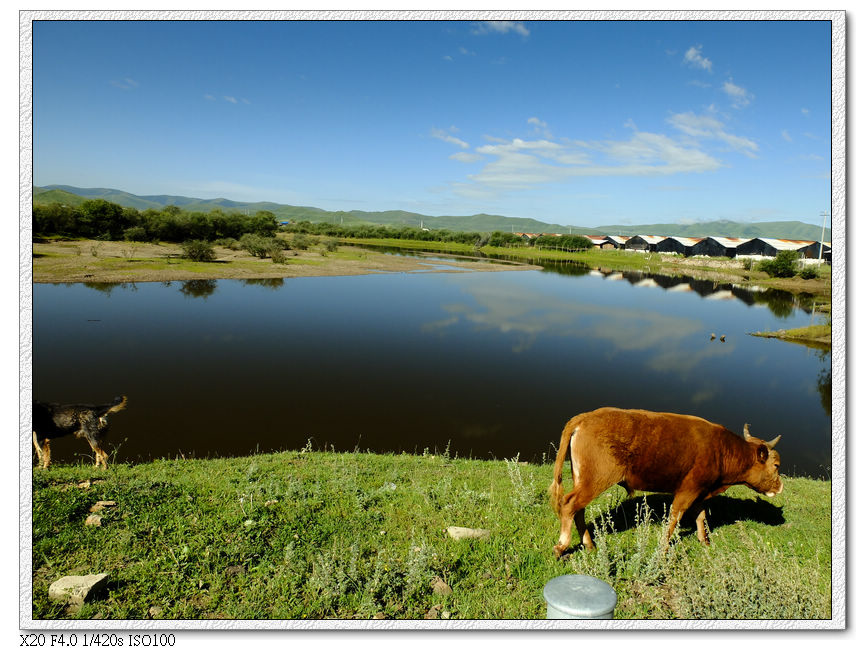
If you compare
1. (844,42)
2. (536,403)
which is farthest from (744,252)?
(844,42)

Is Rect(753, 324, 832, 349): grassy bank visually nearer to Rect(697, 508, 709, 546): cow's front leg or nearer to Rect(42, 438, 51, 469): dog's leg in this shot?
Rect(697, 508, 709, 546): cow's front leg

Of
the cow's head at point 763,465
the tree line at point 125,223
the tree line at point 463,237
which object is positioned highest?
the tree line at point 463,237

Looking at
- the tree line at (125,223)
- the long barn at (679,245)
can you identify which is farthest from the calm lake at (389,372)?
the long barn at (679,245)

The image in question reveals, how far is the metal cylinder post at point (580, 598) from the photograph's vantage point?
294cm

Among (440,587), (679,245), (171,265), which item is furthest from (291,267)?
(679,245)

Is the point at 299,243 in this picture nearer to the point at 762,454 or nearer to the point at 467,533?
the point at 467,533

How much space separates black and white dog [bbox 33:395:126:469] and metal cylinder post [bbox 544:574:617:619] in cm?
608

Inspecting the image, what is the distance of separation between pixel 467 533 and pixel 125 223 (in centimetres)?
1263

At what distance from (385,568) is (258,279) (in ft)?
120

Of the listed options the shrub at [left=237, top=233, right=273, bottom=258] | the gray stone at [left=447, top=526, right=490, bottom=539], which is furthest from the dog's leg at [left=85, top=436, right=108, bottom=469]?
the shrub at [left=237, top=233, right=273, bottom=258]

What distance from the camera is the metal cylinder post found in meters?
2.94

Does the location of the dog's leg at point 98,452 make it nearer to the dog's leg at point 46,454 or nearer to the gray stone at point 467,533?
the dog's leg at point 46,454

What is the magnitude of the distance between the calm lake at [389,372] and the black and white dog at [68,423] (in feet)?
2.83

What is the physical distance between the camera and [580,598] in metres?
3.00
